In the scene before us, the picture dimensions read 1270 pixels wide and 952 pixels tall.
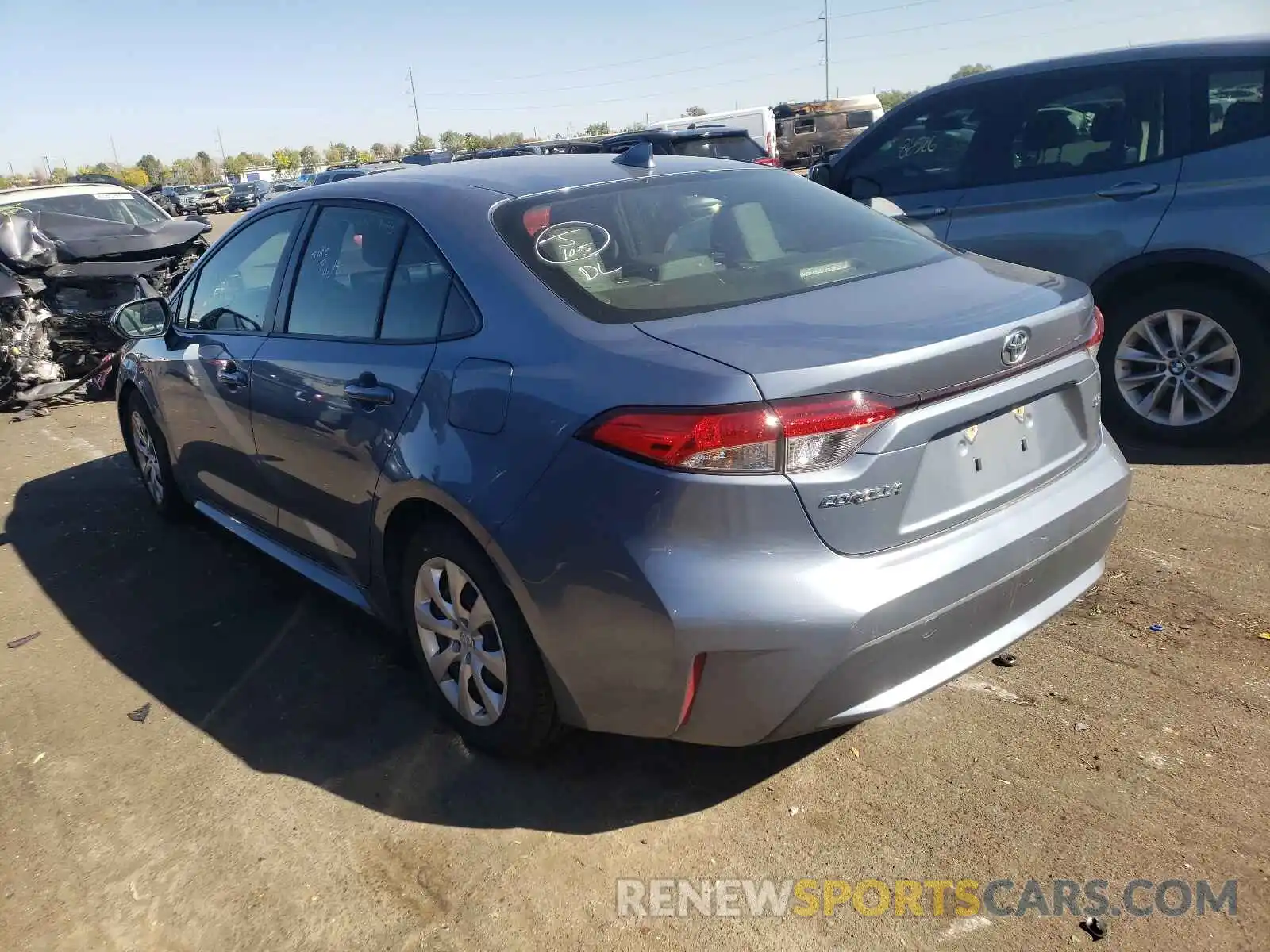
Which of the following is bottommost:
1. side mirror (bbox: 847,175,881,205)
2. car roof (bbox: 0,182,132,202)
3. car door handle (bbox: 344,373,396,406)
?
car door handle (bbox: 344,373,396,406)

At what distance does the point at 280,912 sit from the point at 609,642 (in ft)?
3.50

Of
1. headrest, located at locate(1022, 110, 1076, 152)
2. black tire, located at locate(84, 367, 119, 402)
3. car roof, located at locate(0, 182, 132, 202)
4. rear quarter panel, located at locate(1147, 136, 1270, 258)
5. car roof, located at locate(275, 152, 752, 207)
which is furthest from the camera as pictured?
car roof, located at locate(0, 182, 132, 202)

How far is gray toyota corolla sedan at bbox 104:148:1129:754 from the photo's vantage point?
7.34 ft

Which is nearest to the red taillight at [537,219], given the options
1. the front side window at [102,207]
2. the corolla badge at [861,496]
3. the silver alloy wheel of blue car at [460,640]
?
the silver alloy wheel of blue car at [460,640]

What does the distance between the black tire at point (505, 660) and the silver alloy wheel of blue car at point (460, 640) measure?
1 centimetres

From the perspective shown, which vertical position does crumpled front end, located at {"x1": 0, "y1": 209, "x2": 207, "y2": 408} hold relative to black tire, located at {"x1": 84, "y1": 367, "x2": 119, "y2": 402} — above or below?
above

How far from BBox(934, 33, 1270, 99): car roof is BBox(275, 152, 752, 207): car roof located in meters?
2.71

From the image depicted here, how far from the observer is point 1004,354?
8.14ft

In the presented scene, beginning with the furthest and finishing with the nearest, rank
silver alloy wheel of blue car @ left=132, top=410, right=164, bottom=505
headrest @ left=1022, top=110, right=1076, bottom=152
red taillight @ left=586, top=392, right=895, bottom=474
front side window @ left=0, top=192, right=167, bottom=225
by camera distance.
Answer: front side window @ left=0, top=192, right=167, bottom=225 → headrest @ left=1022, top=110, right=1076, bottom=152 → silver alloy wheel of blue car @ left=132, top=410, right=164, bottom=505 → red taillight @ left=586, top=392, right=895, bottom=474

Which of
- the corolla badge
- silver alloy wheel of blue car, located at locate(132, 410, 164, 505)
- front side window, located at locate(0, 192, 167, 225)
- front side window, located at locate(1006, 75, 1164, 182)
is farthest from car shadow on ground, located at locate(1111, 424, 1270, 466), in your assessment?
front side window, located at locate(0, 192, 167, 225)

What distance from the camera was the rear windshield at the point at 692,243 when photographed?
2705 mm

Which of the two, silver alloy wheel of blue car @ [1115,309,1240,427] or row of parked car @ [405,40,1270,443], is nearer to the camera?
row of parked car @ [405,40,1270,443]

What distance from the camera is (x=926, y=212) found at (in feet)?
19.1

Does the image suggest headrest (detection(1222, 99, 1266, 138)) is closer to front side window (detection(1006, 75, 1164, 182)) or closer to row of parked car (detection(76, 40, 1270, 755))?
front side window (detection(1006, 75, 1164, 182))
